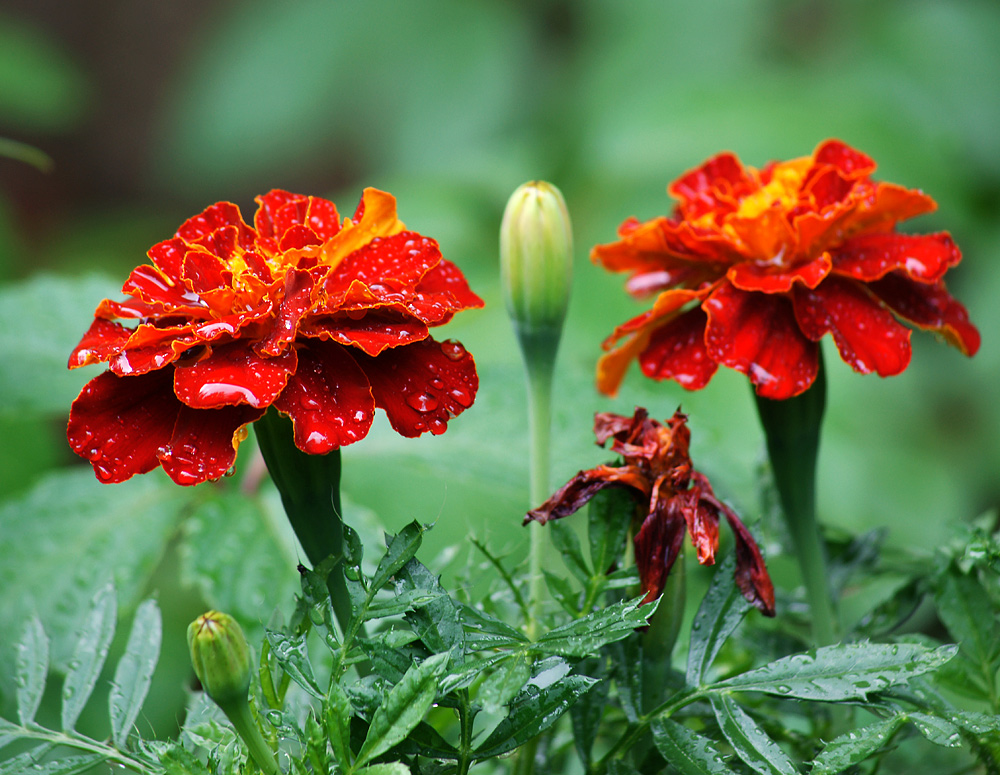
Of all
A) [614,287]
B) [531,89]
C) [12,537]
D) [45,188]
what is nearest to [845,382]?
[614,287]

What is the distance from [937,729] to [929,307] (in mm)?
153

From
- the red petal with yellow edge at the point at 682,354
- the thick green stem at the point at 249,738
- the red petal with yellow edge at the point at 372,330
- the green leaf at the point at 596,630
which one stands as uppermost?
the red petal with yellow edge at the point at 372,330

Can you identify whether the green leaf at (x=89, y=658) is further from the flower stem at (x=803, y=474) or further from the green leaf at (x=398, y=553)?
the flower stem at (x=803, y=474)

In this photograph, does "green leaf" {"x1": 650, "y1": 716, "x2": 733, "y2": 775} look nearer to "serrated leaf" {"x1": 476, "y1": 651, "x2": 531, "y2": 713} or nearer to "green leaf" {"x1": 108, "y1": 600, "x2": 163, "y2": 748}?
"serrated leaf" {"x1": 476, "y1": 651, "x2": 531, "y2": 713}

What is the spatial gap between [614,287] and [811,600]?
18.7 inches

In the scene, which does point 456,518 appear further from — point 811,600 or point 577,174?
point 577,174

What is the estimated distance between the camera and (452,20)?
5.85 ft

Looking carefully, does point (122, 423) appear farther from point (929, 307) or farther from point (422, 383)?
point (929, 307)

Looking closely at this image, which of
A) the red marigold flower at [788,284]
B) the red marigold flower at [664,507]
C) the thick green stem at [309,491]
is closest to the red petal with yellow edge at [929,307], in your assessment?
the red marigold flower at [788,284]

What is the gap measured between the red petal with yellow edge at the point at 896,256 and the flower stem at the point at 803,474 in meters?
0.05

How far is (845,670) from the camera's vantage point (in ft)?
0.87

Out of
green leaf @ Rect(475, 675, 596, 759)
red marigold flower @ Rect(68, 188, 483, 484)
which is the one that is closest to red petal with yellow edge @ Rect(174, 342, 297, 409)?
red marigold flower @ Rect(68, 188, 483, 484)

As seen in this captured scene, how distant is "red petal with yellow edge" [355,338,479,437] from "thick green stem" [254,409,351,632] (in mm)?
29

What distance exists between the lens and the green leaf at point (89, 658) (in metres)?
0.31
